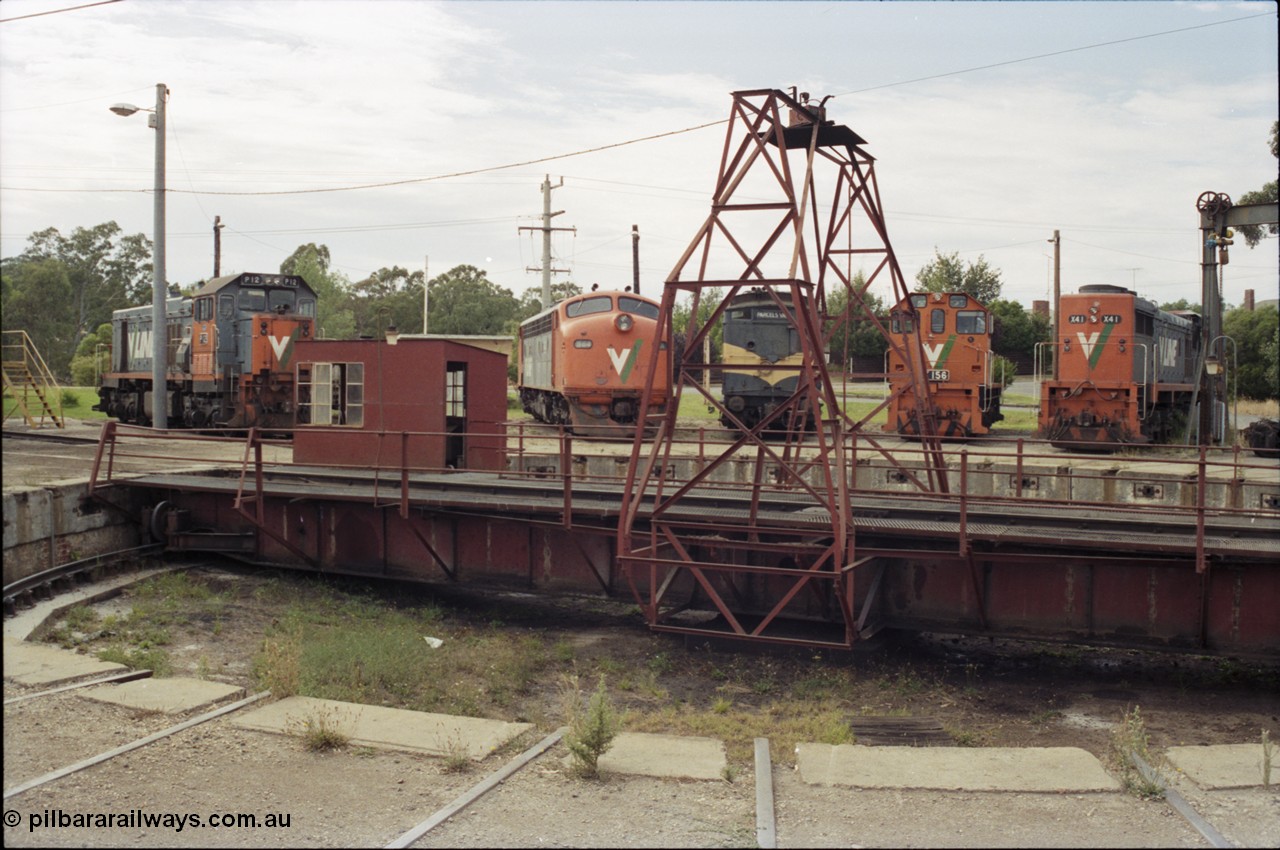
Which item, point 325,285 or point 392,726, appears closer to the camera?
point 392,726

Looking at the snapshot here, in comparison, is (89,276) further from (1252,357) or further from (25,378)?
(1252,357)

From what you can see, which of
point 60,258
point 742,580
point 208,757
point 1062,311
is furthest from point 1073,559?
point 60,258

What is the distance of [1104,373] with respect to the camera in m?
24.5

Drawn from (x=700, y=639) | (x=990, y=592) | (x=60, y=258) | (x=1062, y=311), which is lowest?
(x=700, y=639)

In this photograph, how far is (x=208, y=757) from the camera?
25.2ft

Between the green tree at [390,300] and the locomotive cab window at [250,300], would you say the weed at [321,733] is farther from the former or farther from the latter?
the green tree at [390,300]

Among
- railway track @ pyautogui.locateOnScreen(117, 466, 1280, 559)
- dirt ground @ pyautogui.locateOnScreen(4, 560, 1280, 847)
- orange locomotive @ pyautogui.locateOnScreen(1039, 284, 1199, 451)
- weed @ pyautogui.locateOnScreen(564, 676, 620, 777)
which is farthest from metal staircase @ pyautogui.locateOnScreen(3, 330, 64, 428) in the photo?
orange locomotive @ pyautogui.locateOnScreen(1039, 284, 1199, 451)

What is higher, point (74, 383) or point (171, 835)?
point (74, 383)

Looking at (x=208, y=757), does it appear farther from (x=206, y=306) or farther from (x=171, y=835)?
(x=206, y=306)

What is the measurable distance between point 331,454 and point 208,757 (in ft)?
33.0

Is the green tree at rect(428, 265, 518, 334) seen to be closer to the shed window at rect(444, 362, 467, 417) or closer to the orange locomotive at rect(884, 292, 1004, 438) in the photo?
the orange locomotive at rect(884, 292, 1004, 438)

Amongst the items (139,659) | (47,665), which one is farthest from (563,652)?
(47,665)

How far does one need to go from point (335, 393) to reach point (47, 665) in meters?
7.73

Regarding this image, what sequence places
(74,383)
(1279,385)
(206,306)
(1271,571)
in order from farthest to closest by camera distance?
1. (74,383)
2. (1279,385)
3. (206,306)
4. (1271,571)
